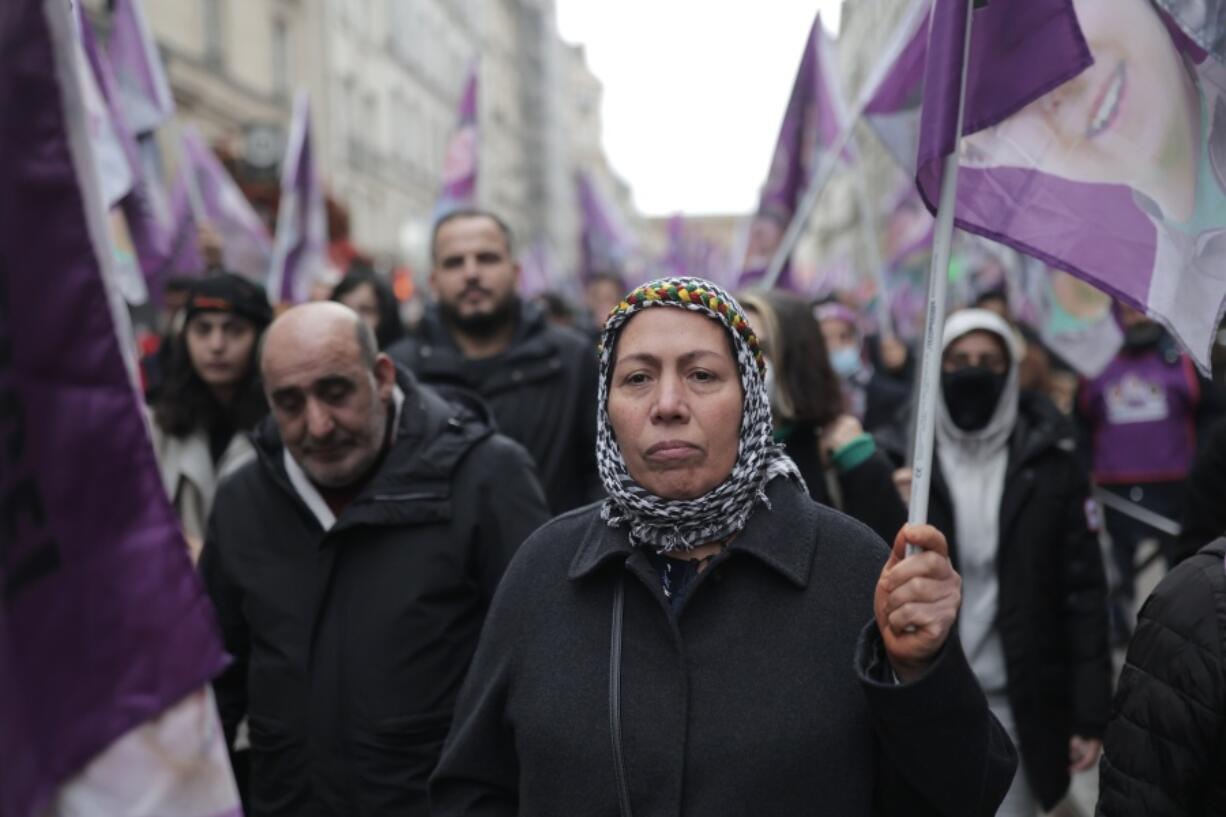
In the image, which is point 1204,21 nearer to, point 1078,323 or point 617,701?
point 617,701

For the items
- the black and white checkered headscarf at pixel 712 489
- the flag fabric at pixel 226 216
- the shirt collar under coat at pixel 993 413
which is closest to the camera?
the black and white checkered headscarf at pixel 712 489

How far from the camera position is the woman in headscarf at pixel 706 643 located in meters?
2.02

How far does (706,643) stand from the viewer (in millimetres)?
2199

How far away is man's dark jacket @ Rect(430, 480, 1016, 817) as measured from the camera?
2.04 meters

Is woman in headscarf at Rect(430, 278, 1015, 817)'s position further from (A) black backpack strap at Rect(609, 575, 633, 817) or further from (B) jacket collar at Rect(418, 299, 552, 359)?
(B) jacket collar at Rect(418, 299, 552, 359)

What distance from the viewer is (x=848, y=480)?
3799mm

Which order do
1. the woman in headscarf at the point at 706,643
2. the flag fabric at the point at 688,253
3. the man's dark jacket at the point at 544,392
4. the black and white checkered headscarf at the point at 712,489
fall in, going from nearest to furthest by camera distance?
the woman in headscarf at the point at 706,643
the black and white checkered headscarf at the point at 712,489
the man's dark jacket at the point at 544,392
the flag fabric at the point at 688,253

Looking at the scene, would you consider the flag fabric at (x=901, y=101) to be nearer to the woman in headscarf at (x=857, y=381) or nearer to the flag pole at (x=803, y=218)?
the flag pole at (x=803, y=218)

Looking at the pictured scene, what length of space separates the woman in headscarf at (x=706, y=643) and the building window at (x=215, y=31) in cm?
2637

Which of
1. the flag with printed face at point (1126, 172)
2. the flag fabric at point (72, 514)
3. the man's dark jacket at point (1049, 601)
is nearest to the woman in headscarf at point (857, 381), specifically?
the man's dark jacket at point (1049, 601)

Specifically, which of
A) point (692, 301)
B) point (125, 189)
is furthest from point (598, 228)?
point (692, 301)

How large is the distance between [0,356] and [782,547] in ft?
4.12

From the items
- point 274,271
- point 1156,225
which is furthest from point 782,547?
point 274,271

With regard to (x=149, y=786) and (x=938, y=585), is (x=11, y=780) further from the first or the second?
(x=938, y=585)
